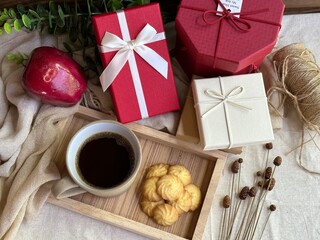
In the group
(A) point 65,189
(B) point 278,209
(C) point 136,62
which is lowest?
(B) point 278,209

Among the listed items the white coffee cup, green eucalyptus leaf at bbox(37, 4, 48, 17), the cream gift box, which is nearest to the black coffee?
the white coffee cup

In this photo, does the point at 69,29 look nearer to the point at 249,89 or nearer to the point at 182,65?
the point at 182,65

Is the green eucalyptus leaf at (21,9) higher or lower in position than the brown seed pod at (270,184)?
higher

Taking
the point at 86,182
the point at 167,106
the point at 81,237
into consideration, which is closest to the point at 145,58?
the point at 167,106

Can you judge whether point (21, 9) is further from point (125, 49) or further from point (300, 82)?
point (300, 82)

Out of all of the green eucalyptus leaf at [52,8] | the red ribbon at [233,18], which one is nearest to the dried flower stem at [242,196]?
the red ribbon at [233,18]

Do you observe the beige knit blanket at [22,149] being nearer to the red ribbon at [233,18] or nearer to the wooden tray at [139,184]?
the wooden tray at [139,184]

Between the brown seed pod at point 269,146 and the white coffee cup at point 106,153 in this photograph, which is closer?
the white coffee cup at point 106,153

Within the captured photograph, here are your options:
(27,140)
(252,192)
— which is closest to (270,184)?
(252,192)
